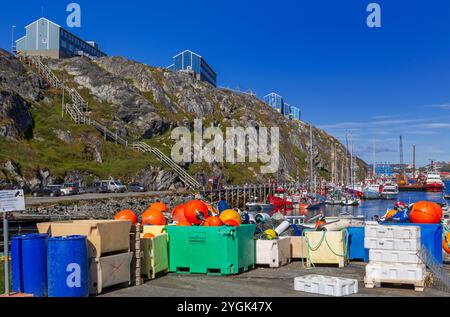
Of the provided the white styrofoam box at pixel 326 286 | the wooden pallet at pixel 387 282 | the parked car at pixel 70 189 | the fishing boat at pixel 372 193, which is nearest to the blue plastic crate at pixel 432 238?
the wooden pallet at pixel 387 282

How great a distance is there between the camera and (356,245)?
17750 millimetres

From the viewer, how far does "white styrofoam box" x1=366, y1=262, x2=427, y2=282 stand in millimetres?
12734

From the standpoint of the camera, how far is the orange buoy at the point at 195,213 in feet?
57.8

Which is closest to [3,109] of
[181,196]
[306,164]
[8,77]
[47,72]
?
[8,77]

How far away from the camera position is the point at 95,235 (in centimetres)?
1214

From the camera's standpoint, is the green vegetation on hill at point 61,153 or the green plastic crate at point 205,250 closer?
the green plastic crate at point 205,250

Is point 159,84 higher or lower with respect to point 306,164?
higher

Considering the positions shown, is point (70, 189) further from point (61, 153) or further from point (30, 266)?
point (30, 266)

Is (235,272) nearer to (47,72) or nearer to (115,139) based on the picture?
(115,139)

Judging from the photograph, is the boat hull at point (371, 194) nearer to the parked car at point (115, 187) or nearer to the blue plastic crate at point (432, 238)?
the parked car at point (115, 187)

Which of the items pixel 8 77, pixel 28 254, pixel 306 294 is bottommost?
pixel 306 294

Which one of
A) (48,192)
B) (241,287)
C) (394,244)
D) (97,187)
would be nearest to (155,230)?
(241,287)

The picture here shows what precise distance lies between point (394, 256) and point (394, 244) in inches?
12.5
